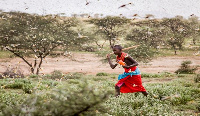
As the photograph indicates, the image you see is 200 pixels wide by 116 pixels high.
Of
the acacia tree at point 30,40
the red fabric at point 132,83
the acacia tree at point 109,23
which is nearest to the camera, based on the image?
the red fabric at point 132,83

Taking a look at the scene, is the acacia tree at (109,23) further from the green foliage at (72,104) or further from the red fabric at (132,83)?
the green foliage at (72,104)

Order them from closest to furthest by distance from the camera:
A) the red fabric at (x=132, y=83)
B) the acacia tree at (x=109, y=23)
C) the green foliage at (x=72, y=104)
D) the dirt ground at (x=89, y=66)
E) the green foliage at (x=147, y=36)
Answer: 1. the green foliage at (x=72, y=104)
2. the red fabric at (x=132, y=83)
3. the dirt ground at (x=89, y=66)
4. the acacia tree at (x=109, y=23)
5. the green foliage at (x=147, y=36)

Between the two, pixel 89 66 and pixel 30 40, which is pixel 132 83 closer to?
pixel 30 40

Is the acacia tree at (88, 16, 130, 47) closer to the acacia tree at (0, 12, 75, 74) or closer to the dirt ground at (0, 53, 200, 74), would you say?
the dirt ground at (0, 53, 200, 74)

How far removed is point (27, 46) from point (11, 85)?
11470 mm

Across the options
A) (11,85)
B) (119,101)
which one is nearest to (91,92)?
(119,101)

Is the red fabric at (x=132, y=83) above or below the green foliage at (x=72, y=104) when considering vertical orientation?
below

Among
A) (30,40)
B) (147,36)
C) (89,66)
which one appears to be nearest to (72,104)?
(30,40)

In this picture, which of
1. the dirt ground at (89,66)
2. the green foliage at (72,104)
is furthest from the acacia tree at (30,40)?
the green foliage at (72,104)

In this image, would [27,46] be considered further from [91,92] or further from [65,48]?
[91,92]

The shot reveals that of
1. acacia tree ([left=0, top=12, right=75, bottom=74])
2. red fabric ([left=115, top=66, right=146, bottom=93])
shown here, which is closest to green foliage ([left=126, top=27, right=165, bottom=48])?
acacia tree ([left=0, top=12, right=75, bottom=74])

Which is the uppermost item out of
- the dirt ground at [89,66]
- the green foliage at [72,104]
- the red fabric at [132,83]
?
the green foliage at [72,104]

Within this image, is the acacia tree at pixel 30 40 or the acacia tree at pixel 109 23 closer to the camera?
the acacia tree at pixel 30 40

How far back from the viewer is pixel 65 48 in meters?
24.6
